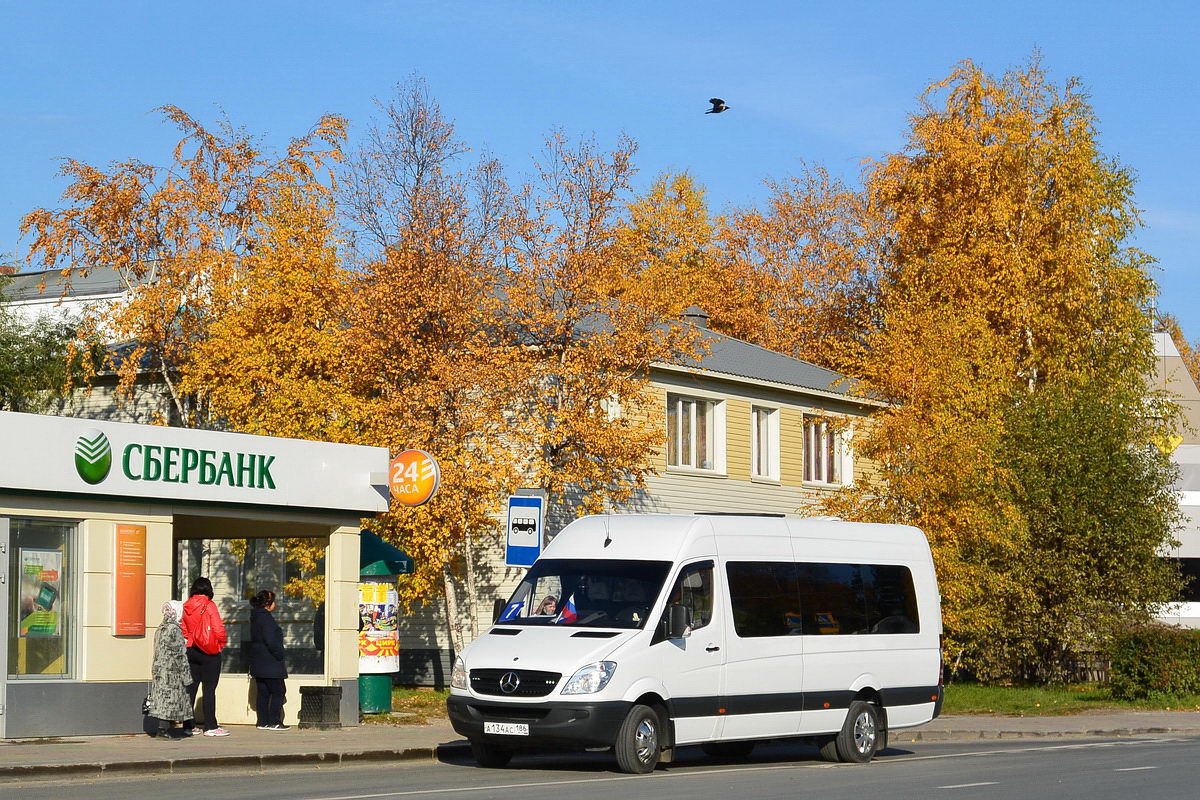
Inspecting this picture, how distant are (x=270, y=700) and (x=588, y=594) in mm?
5500

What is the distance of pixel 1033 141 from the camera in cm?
4528

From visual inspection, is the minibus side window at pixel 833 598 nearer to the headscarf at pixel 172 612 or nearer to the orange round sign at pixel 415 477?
the orange round sign at pixel 415 477

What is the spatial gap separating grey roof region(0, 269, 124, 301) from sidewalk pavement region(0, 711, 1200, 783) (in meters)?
28.1

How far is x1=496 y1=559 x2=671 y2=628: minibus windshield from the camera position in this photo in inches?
643

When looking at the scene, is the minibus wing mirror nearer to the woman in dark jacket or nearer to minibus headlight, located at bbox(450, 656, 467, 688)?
minibus headlight, located at bbox(450, 656, 467, 688)

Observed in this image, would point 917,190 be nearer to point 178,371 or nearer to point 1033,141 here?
point 1033,141

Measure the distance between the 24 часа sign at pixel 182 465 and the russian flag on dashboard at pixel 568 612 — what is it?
504 cm

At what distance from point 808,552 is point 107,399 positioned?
2413 centimetres

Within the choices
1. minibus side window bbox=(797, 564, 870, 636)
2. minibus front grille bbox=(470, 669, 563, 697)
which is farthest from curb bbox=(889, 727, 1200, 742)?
minibus front grille bbox=(470, 669, 563, 697)

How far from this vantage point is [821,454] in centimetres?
4169

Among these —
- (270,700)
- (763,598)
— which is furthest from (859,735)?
(270,700)

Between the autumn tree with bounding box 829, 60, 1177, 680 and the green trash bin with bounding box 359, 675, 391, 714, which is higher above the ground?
the autumn tree with bounding box 829, 60, 1177, 680

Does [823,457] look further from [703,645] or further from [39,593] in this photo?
[39,593]

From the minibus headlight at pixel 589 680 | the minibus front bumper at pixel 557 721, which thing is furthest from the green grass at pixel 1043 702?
the minibus headlight at pixel 589 680
